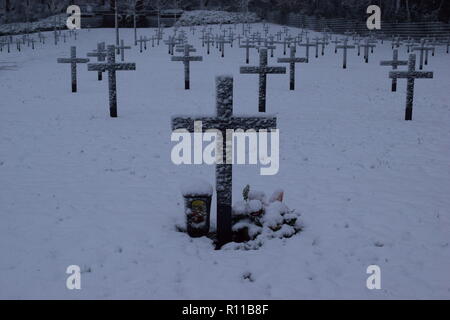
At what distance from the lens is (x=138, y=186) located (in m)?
9.13

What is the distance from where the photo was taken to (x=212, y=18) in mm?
83062

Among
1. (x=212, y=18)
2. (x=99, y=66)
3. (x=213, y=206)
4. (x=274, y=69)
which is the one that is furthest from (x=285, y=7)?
(x=213, y=206)

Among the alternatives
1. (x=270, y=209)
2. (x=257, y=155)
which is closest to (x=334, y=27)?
(x=257, y=155)

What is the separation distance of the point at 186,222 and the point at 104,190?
2.28 metres

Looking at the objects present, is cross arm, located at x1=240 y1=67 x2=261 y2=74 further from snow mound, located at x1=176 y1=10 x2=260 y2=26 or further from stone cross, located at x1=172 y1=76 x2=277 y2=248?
snow mound, located at x1=176 y1=10 x2=260 y2=26

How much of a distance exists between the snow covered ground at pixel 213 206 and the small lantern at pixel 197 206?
0.17 m

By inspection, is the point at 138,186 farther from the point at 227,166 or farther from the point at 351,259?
the point at 351,259

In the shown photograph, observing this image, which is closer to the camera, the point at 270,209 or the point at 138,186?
the point at 270,209

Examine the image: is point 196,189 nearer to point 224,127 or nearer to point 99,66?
point 224,127

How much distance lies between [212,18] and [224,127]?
79053 mm

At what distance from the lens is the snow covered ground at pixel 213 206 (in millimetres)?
5793

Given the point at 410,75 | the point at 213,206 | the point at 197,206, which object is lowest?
A: the point at 213,206

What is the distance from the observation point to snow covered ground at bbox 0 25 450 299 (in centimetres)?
579

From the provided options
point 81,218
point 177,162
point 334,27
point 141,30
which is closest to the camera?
point 81,218
